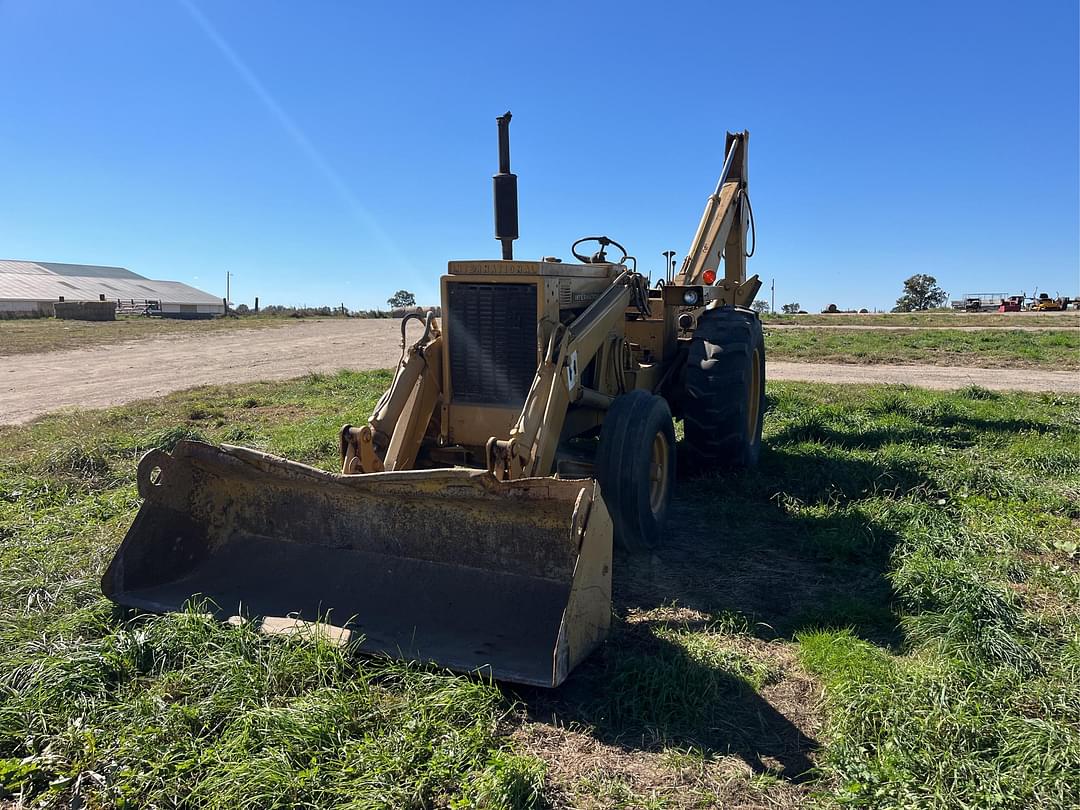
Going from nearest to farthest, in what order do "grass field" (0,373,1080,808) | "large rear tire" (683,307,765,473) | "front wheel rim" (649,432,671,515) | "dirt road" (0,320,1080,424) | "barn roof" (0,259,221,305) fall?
1. "grass field" (0,373,1080,808)
2. "front wheel rim" (649,432,671,515)
3. "large rear tire" (683,307,765,473)
4. "dirt road" (0,320,1080,424)
5. "barn roof" (0,259,221,305)

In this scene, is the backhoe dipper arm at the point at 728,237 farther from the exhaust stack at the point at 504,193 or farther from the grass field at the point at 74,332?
the grass field at the point at 74,332

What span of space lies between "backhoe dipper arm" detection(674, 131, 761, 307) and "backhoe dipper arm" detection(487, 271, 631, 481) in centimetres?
305

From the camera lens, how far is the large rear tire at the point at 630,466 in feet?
16.2

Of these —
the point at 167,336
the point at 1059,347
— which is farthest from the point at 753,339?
the point at 167,336

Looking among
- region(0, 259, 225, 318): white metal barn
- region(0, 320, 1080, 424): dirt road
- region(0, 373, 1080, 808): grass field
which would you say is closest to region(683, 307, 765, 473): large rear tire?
region(0, 373, 1080, 808): grass field

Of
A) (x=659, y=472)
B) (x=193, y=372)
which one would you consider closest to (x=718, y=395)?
(x=659, y=472)

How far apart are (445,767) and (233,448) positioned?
2.32m

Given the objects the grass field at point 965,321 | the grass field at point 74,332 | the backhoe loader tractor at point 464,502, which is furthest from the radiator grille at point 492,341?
the grass field at point 965,321

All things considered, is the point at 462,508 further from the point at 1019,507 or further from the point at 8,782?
the point at 1019,507

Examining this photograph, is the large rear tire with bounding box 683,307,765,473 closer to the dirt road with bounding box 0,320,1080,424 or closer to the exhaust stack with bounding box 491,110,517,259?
the exhaust stack with bounding box 491,110,517,259

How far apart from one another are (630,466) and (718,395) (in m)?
1.82

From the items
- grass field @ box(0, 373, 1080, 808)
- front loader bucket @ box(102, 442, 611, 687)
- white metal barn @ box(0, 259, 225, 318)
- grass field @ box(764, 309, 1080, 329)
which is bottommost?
grass field @ box(0, 373, 1080, 808)

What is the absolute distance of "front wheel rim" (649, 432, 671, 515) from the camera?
18.1 ft

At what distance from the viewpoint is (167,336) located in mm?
27312
